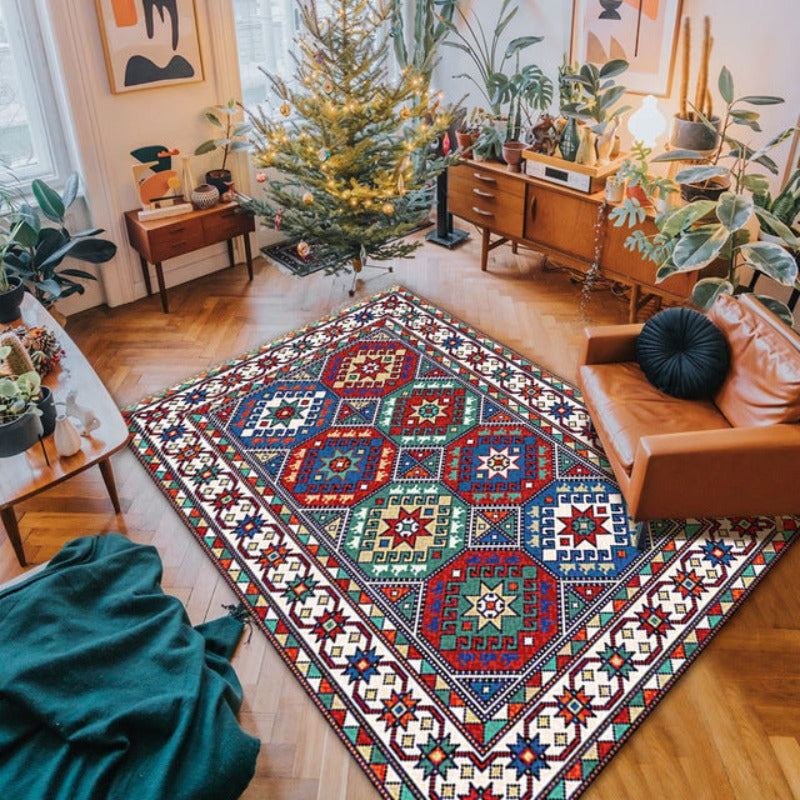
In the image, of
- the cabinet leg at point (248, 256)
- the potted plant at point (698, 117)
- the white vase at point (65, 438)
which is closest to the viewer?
the white vase at point (65, 438)

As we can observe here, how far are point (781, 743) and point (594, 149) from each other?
135 inches

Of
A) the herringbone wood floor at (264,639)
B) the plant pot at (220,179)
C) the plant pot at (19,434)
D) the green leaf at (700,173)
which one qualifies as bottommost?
the herringbone wood floor at (264,639)

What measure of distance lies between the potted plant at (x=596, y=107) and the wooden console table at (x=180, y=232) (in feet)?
7.20

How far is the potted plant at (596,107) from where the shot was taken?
4.23 metres

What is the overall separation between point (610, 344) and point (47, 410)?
251 cm

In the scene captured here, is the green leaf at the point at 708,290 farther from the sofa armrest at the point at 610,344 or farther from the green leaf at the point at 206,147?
the green leaf at the point at 206,147

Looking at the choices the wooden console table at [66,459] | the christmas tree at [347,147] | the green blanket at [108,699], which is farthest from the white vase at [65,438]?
the christmas tree at [347,147]

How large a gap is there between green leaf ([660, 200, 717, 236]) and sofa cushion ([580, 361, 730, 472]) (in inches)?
31.5

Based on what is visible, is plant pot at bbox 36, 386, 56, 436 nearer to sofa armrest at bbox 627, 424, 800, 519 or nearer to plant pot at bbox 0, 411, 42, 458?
plant pot at bbox 0, 411, 42, 458

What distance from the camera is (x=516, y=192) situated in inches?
193

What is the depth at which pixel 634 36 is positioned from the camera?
455 centimetres

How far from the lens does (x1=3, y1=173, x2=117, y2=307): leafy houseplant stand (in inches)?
162

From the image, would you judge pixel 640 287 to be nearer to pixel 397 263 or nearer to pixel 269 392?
pixel 397 263

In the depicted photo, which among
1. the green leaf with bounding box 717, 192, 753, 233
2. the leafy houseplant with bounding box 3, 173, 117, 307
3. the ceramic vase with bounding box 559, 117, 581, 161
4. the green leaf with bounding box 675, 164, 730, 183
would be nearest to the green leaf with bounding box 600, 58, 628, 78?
the ceramic vase with bounding box 559, 117, 581, 161
